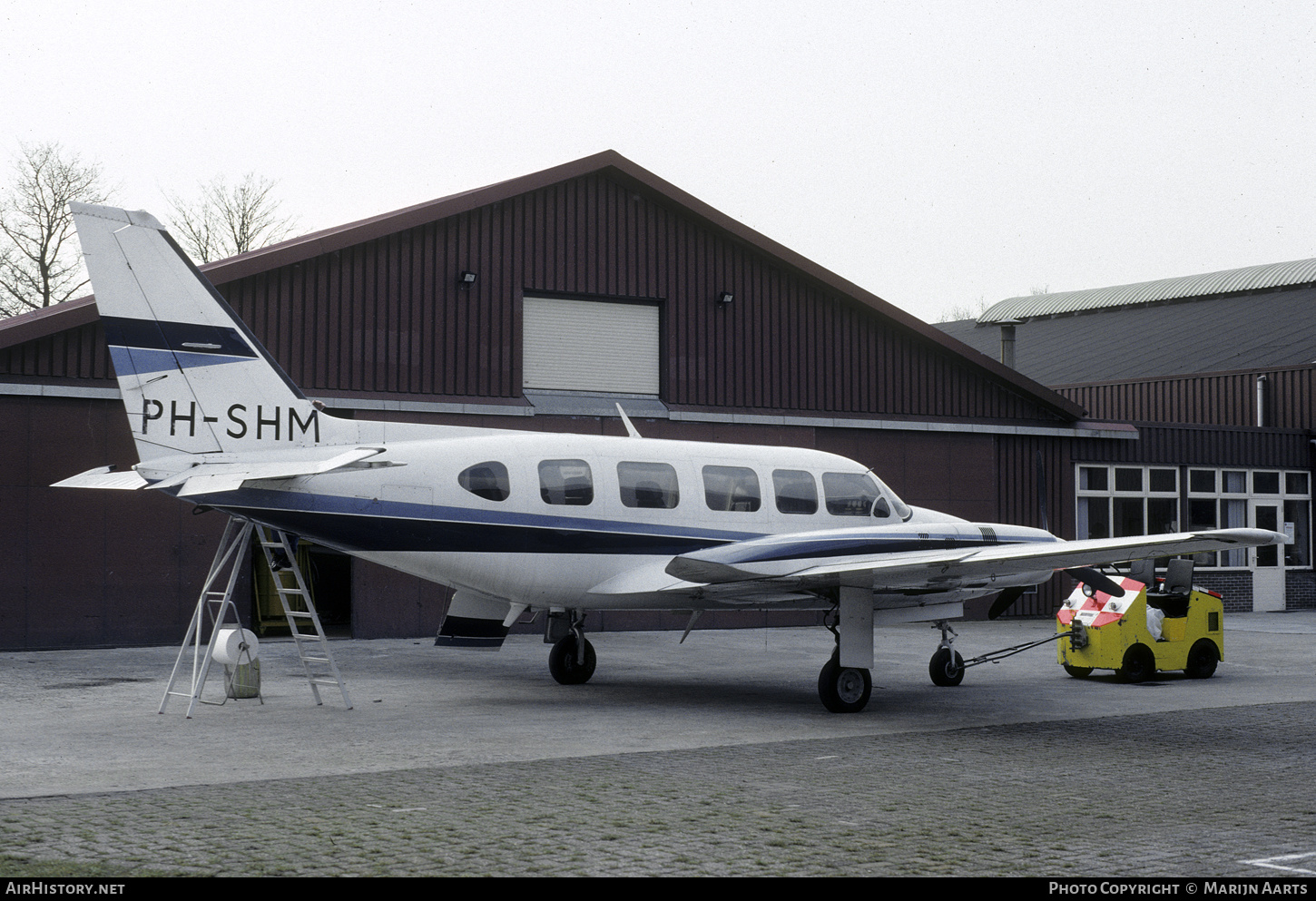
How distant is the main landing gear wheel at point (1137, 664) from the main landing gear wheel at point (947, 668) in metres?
2.34

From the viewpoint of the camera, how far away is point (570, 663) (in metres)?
16.2

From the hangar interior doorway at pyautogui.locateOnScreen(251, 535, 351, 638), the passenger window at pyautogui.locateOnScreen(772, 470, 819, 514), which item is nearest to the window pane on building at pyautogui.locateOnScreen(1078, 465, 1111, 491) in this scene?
the passenger window at pyautogui.locateOnScreen(772, 470, 819, 514)

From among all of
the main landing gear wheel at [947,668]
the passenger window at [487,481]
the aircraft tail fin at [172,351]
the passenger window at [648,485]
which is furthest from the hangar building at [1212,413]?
the aircraft tail fin at [172,351]

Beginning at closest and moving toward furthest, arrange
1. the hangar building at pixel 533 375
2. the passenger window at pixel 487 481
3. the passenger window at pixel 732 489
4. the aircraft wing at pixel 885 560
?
1. the aircraft wing at pixel 885 560
2. the passenger window at pixel 487 481
3. the passenger window at pixel 732 489
4. the hangar building at pixel 533 375

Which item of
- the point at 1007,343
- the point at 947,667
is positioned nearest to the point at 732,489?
the point at 947,667

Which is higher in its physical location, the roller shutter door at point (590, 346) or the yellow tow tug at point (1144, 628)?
the roller shutter door at point (590, 346)

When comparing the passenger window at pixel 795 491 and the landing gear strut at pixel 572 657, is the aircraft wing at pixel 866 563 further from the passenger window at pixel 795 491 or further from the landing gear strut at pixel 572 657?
the landing gear strut at pixel 572 657

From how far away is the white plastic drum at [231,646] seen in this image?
45.4ft

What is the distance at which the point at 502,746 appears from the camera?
36.7ft

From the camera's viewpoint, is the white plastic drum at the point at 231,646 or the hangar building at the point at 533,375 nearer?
the white plastic drum at the point at 231,646

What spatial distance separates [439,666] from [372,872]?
1184 cm

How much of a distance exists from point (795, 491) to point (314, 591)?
11.5 m

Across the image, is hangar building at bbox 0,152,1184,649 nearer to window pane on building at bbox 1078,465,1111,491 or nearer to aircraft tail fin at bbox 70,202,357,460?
window pane on building at bbox 1078,465,1111,491
